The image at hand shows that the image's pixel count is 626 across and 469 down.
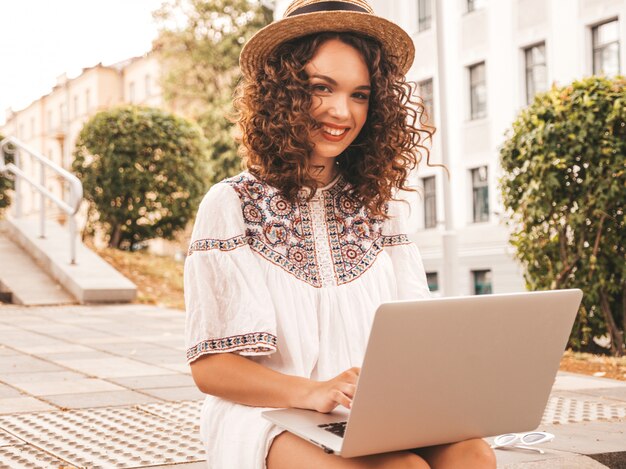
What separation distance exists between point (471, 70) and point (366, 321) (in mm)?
22612

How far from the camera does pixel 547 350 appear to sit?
2.13 m

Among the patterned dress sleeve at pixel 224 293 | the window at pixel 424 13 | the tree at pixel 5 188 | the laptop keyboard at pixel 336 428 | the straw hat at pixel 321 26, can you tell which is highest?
the window at pixel 424 13

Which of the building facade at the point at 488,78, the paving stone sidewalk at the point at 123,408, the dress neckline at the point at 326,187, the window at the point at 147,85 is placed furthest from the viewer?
the window at the point at 147,85

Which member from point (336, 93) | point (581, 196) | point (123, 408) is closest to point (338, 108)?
point (336, 93)

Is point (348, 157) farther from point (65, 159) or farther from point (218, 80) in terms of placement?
point (65, 159)

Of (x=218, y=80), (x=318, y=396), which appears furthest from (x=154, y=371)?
(x=218, y=80)

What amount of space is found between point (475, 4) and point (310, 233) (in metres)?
22.6

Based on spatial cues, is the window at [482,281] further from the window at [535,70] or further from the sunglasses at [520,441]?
the sunglasses at [520,441]

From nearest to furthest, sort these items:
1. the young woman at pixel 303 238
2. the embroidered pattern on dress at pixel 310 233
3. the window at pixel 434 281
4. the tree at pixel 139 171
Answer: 1. the young woman at pixel 303 238
2. the embroidered pattern on dress at pixel 310 233
3. the tree at pixel 139 171
4. the window at pixel 434 281

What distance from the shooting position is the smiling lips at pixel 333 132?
2.60 meters

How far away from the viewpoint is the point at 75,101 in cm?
6272

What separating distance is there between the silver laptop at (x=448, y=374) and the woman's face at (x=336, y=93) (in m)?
0.83

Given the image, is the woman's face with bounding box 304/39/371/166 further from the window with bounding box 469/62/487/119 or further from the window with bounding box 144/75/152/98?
the window with bounding box 144/75/152/98

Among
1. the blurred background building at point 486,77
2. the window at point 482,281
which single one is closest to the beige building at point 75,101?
the blurred background building at point 486,77
